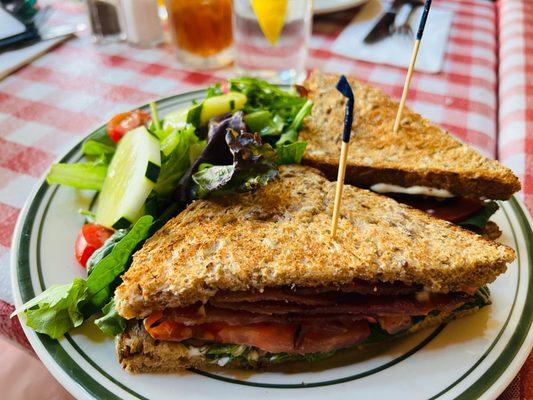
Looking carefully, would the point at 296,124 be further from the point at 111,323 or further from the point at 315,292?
the point at 111,323

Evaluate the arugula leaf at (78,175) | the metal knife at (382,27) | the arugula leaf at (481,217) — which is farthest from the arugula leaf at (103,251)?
the metal knife at (382,27)

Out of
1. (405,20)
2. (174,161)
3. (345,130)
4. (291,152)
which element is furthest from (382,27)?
(345,130)

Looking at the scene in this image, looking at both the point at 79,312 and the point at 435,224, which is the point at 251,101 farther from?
the point at 79,312

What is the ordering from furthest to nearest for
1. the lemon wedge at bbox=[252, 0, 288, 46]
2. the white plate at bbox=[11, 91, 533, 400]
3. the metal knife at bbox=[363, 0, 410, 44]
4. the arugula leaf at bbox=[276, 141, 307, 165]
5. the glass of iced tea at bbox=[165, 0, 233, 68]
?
the metal knife at bbox=[363, 0, 410, 44], the glass of iced tea at bbox=[165, 0, 233, 68], the lemon wedge at bbox=[252, 0, 288, 46], the arugula leaf at bbox=[276, 141, 307, 165], the white plate at bbox=[11, 91, 533, 400]

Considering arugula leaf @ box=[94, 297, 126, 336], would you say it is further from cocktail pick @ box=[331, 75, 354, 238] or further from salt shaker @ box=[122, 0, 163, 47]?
salt shaker @ box=[122, 0, 163, 47]

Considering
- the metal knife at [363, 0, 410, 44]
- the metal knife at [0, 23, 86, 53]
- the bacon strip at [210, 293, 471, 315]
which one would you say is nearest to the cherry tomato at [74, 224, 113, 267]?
the bacon strip at [210, 293, 471, 315]
